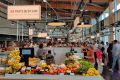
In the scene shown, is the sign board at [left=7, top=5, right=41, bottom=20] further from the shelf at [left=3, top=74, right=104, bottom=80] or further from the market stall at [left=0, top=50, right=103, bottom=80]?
the shelf at [left=3, top=74, right=104, bottom=80]

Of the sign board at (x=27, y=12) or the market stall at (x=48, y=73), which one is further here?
the sign board at (x=27, y=12)

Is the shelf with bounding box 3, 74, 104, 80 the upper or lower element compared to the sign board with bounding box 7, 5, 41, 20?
lower

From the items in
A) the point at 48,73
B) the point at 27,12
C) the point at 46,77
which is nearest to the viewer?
the point at 46,77

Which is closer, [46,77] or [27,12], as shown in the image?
[46,77]

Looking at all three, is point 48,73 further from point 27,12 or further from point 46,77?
point 27,12

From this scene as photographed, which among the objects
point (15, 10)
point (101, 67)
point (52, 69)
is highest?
point (15, 10)

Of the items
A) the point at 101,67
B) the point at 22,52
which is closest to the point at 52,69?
the point at 22,52

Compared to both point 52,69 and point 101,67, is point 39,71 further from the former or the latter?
point 101,67

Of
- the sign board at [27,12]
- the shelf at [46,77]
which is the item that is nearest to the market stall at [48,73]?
the shelf at [46,77]

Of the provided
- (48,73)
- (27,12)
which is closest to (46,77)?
(48,73)

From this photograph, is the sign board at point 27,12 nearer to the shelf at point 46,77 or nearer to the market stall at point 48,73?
the market stall at point 48,73

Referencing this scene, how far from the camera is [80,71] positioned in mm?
5098

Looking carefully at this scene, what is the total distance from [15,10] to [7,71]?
4.87 meters

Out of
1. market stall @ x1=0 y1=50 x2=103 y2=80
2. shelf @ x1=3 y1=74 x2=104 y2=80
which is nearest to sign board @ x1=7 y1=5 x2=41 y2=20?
market stall @ x1=0 y1=50 x2=103 y2=80
